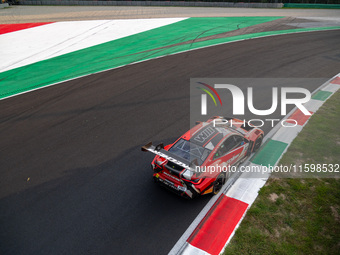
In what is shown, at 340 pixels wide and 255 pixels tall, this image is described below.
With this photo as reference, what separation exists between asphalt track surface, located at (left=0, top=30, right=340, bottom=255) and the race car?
60cm

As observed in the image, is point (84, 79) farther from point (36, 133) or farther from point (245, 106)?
point (245, 106)

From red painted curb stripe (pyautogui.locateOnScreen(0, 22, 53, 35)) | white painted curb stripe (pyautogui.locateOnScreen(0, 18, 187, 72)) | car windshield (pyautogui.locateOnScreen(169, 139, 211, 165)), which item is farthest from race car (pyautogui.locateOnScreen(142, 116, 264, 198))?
red painted curb stripe (pyautogui.locateOnScreen(0, 22, 53, 35))

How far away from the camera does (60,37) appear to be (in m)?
25.9

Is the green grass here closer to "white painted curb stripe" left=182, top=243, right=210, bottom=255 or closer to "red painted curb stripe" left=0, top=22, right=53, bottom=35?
"white painted curb stripe" left=182, top=243, right=210, bottom=255

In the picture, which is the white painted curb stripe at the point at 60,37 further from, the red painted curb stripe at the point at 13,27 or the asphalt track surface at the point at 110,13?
the asphalt track surface at the point at 110,13

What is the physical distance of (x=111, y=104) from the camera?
1322cm

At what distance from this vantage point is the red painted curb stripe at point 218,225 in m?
6.30

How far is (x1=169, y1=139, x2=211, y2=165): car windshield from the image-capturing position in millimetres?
7430

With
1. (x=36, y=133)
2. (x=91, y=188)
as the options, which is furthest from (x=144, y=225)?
(x=36, y=133)

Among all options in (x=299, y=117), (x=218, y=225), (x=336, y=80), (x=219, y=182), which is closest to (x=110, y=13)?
(x=336, y=80)

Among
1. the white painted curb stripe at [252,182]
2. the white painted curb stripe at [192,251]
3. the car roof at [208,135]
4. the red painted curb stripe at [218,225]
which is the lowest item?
the white painted curb stripe at [192,251]

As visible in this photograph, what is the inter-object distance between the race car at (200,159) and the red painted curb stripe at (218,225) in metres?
0.52

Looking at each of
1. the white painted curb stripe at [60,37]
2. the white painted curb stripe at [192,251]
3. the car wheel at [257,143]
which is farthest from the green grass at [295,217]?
the white painted curb stripe at [60,37]

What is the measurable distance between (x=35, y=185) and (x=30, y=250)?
245cm
